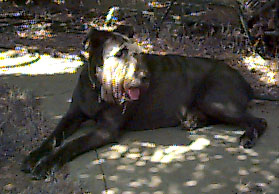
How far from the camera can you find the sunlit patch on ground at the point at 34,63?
6.14 metres

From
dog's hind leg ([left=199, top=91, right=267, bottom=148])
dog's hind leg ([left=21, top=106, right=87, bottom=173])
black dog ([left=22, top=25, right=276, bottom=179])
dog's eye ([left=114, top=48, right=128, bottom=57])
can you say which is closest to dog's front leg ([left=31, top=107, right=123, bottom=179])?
black dog ([left=22, top=25, right=276, bottom=179])

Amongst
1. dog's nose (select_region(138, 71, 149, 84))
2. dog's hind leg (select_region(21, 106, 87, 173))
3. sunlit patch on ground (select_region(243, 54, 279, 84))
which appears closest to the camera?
dog's hind leg (select_region(21, 106, 87, 173))

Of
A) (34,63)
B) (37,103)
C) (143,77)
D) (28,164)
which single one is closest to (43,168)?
Answer: (28,164)

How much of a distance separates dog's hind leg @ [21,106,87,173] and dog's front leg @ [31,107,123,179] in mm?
104

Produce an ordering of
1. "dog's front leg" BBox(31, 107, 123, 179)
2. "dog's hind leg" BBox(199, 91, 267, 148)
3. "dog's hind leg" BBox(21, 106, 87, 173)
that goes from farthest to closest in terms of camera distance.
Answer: "dog's hind leg" BBox(199, 91, 267, 148) < "dog's hind leg" BBox(21, 106, 87, 173) < "dog's front leg" BBox(31, 107, 123, 179)

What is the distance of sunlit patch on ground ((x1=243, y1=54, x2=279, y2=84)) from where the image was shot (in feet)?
18.3

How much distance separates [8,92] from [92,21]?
3.93 m

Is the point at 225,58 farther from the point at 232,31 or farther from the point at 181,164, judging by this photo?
the point at 181,164

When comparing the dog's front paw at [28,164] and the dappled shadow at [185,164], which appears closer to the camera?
the dappled shadow at [185,164]

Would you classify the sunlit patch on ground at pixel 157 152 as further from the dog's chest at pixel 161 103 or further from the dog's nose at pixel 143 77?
the dog's nose at pixel 143 77

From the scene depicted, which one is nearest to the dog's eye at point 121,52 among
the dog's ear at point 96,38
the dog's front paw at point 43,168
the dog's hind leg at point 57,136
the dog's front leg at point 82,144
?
the dog's ear at point 96,38

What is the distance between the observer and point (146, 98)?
4.08 meters

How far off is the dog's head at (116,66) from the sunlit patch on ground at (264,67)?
8.13ft

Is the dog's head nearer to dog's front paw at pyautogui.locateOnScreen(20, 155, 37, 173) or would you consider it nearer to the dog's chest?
the dog's chest
